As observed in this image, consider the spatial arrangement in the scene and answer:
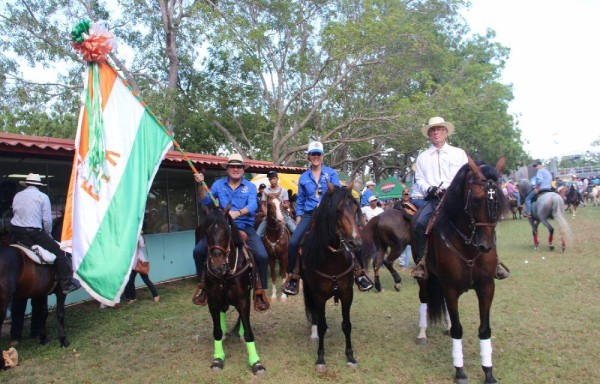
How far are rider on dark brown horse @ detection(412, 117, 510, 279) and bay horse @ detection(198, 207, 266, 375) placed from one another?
7.18 ft

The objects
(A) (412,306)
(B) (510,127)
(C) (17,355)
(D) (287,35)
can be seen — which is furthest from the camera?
(B) (510,127)

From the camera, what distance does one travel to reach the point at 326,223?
179 inches

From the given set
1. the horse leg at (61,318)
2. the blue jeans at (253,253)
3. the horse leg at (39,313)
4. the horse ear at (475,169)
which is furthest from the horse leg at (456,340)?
the horse leg at (39,313)

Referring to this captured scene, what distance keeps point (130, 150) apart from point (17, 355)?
11.1ft

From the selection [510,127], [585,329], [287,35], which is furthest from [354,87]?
[510,127]

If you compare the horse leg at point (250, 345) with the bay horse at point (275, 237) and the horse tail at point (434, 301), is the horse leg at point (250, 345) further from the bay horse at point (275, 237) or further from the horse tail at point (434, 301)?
the bay horse at point (275, 237)

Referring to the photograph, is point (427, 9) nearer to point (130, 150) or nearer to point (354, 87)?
point (354, 87)

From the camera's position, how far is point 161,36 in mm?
19625

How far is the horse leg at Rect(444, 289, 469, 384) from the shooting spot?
4363 mm

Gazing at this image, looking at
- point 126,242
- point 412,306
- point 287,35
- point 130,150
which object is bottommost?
point 412,306

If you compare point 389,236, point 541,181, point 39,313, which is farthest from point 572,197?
point 39,313

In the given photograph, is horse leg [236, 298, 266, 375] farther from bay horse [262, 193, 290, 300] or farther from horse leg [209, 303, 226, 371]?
bay horse [262, 193, 290, 300]

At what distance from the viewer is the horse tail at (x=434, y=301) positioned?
5609 millimetres

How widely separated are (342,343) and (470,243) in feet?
8.03
